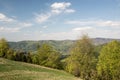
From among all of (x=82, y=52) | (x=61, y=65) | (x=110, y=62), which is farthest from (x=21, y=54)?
(x=110, y=62)

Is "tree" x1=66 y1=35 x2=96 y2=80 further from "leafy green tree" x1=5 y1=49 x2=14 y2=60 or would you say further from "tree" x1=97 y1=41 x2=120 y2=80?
"leafy green tree" x1=5 y1=49 x2=14 y2=60

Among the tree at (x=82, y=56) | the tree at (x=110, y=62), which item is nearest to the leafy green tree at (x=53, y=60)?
the tree at (x=82, y=56)

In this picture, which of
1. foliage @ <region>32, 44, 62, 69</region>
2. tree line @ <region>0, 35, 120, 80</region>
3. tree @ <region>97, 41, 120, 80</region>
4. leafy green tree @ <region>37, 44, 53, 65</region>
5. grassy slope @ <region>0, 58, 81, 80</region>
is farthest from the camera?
leafy green tree @ <region>37, 44, 53, 65</region>

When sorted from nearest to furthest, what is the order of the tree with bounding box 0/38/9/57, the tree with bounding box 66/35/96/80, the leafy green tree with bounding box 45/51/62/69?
the tree with bounding box 66/35/96/80 → the leafy green tree with bounding box 45/51/62/69 → the tree with bounding box 0/38/9/57

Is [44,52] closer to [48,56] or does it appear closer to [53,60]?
[48,56]

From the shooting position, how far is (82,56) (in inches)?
2803

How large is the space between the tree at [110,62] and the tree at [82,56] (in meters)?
3.68

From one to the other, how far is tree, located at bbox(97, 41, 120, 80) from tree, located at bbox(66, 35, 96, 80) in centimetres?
368

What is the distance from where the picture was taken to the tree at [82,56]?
2773 inches

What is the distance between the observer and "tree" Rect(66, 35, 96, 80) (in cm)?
7044

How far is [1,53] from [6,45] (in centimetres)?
485

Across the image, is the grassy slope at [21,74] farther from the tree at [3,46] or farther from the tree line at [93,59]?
the tree at [3,46]

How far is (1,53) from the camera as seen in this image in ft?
349

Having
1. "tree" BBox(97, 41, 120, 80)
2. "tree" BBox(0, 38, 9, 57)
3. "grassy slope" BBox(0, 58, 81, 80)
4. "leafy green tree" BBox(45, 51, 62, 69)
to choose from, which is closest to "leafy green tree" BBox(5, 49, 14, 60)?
"tree" BBox(0, 38, 9, 57)
